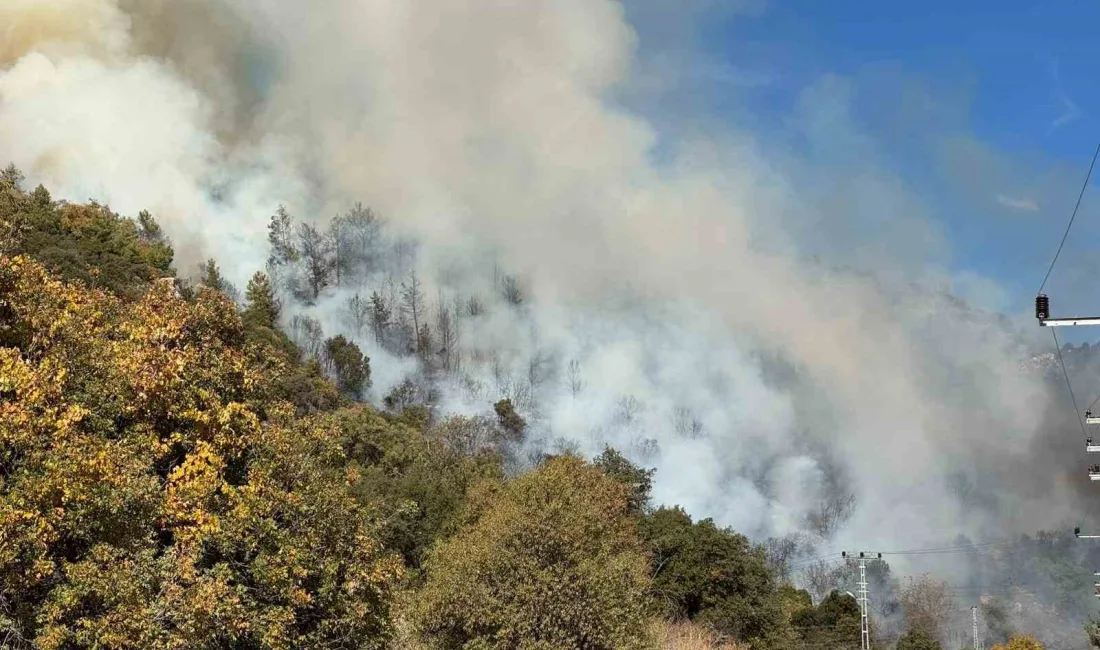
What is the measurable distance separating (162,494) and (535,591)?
559 inches

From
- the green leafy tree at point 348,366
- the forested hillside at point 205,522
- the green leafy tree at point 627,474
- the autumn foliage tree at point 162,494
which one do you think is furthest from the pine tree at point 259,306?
the autumn foliage tree at point 162,494

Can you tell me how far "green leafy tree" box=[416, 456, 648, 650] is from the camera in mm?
29438

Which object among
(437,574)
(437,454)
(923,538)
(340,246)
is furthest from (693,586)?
(923,538)

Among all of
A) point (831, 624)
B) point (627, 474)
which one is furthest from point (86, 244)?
point (831, 624)

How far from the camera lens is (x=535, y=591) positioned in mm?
29781

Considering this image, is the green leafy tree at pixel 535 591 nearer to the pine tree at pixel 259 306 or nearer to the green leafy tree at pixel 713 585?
the green leafy tree at pixel 713 585

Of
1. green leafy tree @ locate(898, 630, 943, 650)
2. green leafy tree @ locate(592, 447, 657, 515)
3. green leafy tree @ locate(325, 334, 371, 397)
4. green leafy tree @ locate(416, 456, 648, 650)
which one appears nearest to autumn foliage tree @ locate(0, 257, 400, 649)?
green leafy tree @ locate(416, 456, 648, 650)

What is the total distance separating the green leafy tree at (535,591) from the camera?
29.4 meters

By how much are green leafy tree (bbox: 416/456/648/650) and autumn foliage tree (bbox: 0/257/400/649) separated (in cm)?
752

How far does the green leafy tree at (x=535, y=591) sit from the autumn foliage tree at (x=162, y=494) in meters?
7.52

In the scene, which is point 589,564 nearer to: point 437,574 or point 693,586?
point 437,574

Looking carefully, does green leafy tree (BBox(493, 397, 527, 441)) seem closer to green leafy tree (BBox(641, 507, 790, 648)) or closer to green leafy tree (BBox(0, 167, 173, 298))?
green leafy tree (BBox(0, 167, 173, 298))

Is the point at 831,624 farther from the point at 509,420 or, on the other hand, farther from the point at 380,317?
the point at 380,317

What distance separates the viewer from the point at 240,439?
20750 mm
